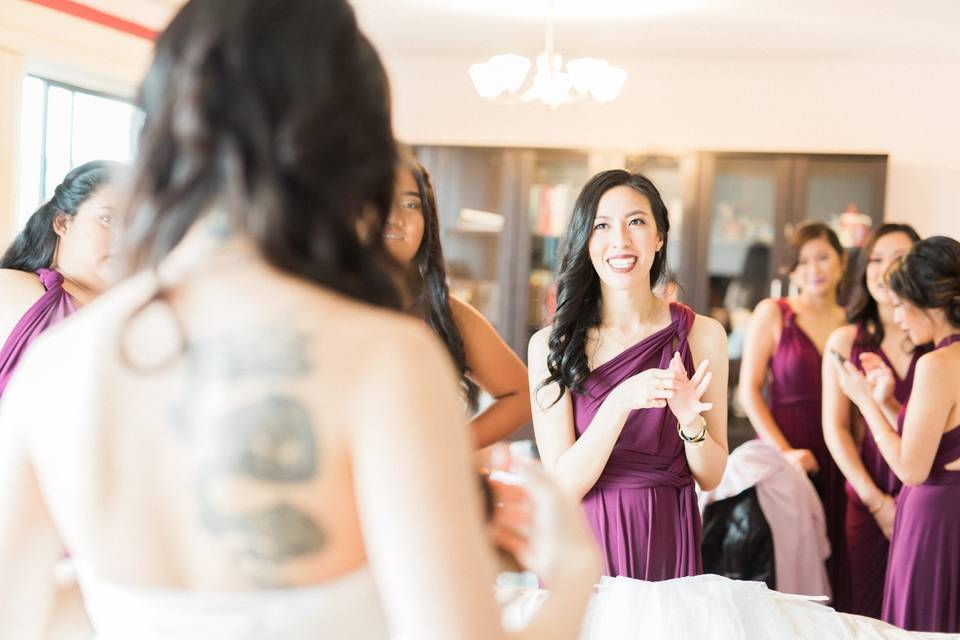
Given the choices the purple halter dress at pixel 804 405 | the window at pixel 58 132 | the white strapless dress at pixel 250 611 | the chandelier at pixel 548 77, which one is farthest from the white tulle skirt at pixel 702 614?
the window at pixel 58 132

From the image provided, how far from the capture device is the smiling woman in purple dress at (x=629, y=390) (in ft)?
7.18

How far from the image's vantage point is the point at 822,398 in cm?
358

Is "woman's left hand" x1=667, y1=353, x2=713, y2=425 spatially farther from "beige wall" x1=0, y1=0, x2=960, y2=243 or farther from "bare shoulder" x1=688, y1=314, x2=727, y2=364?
"beige wall" x1=0, y1=0, x2=960, y2=243

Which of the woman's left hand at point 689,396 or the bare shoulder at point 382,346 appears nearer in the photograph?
the bare shoulder at point 382,346

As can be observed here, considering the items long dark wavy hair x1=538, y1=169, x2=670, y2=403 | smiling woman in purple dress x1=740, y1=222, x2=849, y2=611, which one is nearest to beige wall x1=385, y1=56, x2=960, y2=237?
smiling woman in purple dress x1=740, y1=222, x2=849, y2=611

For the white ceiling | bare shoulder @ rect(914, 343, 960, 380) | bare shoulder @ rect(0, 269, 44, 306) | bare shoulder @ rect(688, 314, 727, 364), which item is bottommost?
bare shoulder @ rect(914, 343, 960, 380)

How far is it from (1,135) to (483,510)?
3922 mm

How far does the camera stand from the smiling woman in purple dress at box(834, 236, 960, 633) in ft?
8.52

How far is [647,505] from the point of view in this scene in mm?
2209

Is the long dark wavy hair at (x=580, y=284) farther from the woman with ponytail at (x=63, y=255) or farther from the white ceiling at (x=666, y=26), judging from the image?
the white ceiling at (x=666, y=26)

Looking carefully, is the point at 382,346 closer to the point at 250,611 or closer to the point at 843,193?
the point at 250,611

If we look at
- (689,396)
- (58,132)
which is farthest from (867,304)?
(58,132)

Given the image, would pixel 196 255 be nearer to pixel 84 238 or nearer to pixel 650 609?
pixel 650 609

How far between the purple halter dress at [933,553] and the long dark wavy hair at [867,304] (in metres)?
0.70
